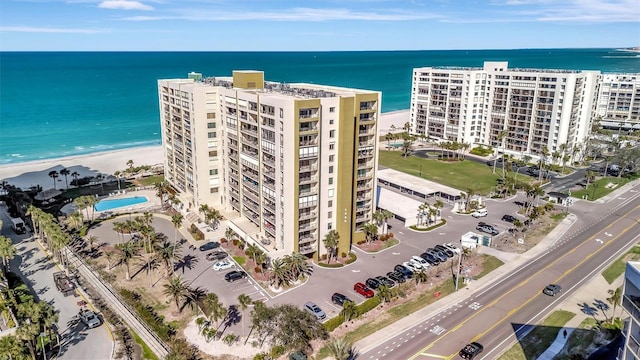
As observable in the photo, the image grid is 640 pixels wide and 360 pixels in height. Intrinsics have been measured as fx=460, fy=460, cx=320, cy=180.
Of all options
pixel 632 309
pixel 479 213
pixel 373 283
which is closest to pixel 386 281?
pixel 373 283

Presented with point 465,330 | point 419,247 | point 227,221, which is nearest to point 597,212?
point 419,247

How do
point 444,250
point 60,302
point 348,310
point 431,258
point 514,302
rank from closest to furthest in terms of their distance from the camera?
point 348,310
point 60,302
point 514,302
point 431,258
point 444,250

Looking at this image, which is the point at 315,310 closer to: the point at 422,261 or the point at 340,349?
the point at 340,349

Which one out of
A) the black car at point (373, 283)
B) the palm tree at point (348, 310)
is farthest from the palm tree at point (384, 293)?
the palm tree at point (348, 310)

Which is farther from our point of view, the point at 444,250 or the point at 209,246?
the point at 209,246

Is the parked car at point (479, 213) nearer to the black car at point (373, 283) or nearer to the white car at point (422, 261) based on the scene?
the white car at point (422, 261)
